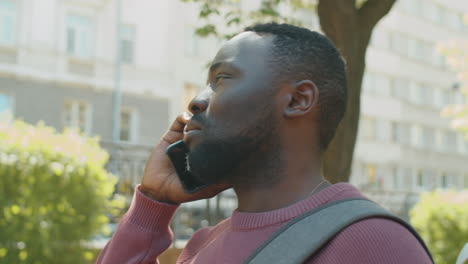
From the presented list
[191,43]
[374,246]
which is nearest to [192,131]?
[374,246]

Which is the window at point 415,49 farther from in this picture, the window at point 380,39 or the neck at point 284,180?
the neck at point 284,180

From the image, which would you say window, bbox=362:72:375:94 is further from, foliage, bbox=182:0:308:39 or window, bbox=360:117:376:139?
foliage, bbox=182:0:308:39

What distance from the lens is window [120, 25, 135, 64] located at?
24.7 m

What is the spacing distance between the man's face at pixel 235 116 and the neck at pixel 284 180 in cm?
4

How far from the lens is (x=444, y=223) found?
34.2 ft

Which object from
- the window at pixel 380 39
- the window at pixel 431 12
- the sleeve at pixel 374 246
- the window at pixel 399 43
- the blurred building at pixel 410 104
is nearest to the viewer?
the sleeve at pixel 374 246

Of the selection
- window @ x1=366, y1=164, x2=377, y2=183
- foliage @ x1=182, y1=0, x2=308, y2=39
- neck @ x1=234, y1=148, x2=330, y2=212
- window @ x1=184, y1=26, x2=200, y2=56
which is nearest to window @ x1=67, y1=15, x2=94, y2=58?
window @ x1=184, y1=26, x2=200, y2=56

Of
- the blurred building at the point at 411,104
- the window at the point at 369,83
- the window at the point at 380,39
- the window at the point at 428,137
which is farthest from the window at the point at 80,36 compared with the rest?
the window at the point at 428,137

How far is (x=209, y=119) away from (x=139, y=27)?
24.1m

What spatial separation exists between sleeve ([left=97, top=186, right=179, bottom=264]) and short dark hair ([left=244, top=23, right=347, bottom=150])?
57 cm

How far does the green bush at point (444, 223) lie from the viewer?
10234 mm

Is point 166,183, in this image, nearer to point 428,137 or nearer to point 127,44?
point 127,44

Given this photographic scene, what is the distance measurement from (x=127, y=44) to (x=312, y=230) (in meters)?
24.2

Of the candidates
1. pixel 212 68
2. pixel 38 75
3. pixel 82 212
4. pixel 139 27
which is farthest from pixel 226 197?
pixel 139 27
